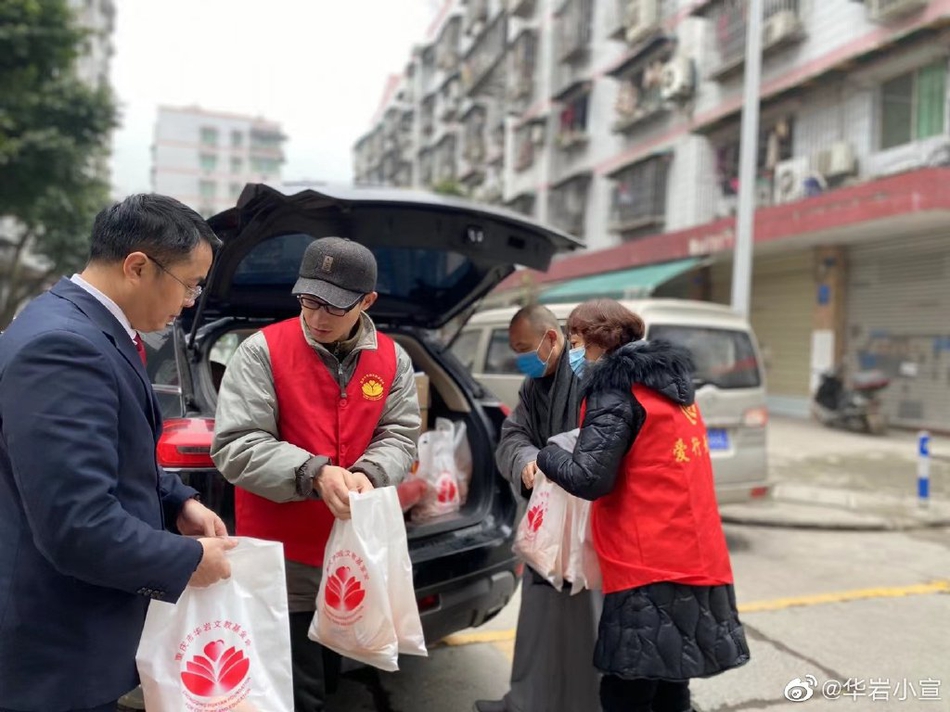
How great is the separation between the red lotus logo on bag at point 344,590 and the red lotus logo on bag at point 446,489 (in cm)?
122

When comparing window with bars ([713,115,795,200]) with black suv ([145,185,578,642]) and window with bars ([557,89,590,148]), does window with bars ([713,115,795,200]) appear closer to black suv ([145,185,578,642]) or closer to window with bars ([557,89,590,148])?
window with bars ([557,89,590,148])

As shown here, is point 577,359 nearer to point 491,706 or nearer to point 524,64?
point 491,706

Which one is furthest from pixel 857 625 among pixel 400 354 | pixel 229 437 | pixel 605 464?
pixel 229 437

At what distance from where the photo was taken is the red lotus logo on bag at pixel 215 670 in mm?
1528

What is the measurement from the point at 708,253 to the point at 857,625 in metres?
11.3

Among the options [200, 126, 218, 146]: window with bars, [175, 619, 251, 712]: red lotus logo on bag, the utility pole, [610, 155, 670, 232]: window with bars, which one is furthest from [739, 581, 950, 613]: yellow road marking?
[200, 126, 218, 146]: window with bars

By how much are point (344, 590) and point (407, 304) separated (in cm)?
195

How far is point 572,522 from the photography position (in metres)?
2.36

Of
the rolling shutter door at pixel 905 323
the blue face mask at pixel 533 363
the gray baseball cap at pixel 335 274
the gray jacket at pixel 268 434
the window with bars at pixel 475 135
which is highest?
the window with bars at pixel 475 135

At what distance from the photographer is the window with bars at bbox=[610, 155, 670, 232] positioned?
17.4m

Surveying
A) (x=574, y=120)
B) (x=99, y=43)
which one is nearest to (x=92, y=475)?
(x=574, y=120)

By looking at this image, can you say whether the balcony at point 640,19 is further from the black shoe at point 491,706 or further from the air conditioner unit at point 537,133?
the black shoe at point 491,706

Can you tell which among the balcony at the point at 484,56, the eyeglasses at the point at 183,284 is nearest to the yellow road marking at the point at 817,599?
the eyeglasses at the point at 183,284

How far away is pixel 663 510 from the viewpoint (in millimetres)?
2146
